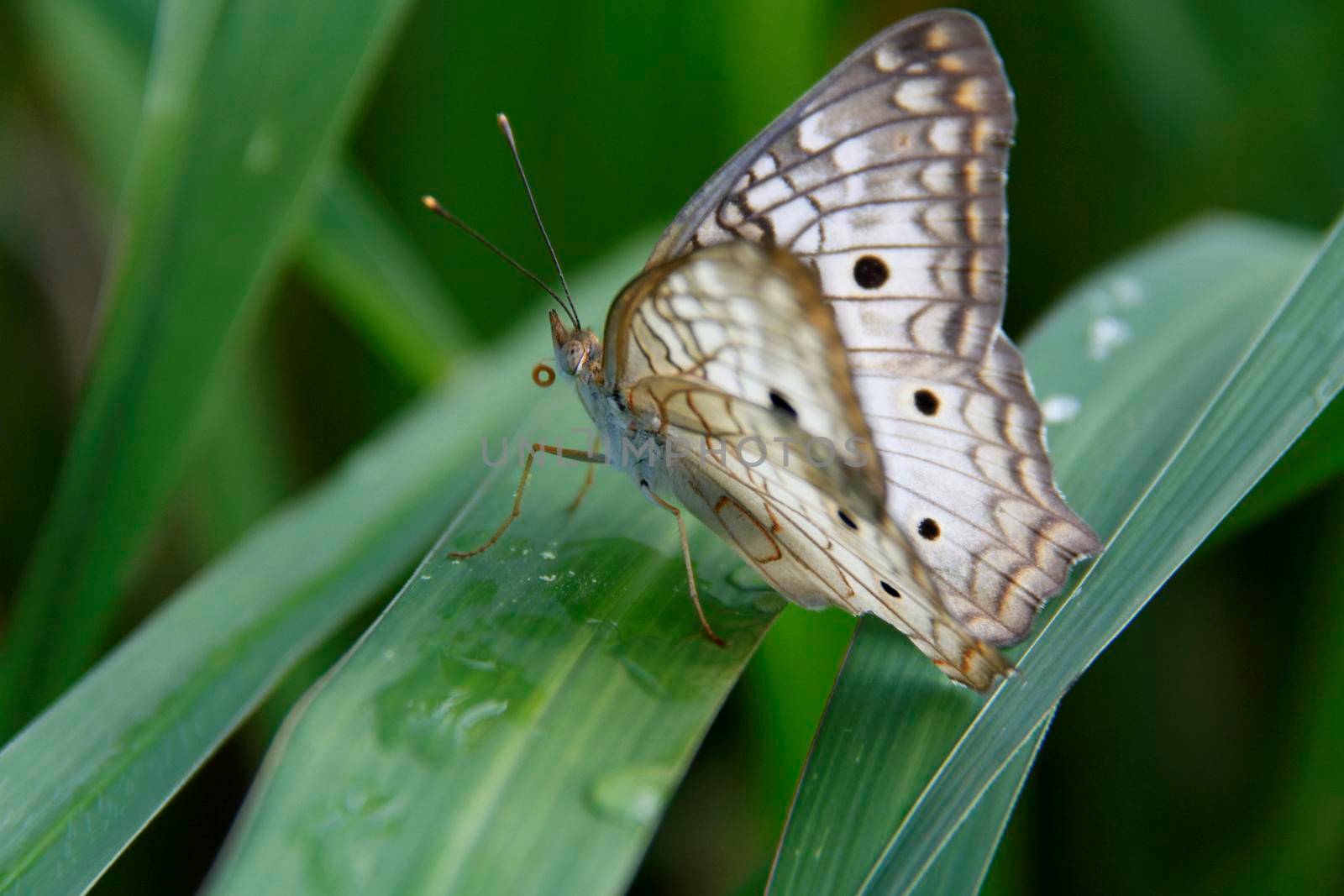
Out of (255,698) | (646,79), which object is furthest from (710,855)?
(646,79)

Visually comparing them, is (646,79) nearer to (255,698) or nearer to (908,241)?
(908,241)

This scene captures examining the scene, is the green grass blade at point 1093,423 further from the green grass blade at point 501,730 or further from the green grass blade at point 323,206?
the green grass blade at point 323,206

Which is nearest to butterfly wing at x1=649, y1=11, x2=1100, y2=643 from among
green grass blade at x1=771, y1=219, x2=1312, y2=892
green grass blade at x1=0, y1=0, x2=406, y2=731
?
green grass blade at x1=771, y1=219, x2=1312, y2=892

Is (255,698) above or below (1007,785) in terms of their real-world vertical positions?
above

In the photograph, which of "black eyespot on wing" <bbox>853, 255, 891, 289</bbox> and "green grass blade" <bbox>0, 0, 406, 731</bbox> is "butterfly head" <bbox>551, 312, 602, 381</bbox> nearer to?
"black eyespot on wing" <bbox>853, 255, 891, 289</bbox>

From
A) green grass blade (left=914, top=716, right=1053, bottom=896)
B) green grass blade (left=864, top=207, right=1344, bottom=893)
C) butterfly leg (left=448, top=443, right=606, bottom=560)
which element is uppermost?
butterfly leg (left=448, top=443, right=606, bottom=560)

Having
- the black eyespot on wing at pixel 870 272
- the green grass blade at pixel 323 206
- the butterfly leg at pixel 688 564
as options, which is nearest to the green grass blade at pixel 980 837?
the butterfly leg at pixel 688 564
